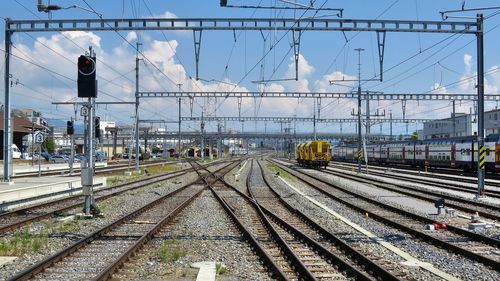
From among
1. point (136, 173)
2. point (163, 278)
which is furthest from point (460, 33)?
point (136, 173)

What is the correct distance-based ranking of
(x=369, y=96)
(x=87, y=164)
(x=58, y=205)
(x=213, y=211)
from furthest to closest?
1. (x=369, y=96)
2. (x=58, y=205)
3. (x=213, y=211)
4. (x=87, y=164)

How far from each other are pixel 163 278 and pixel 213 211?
10.6m

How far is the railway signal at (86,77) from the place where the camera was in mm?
15922

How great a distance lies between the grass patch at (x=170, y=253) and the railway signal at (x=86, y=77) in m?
5.78

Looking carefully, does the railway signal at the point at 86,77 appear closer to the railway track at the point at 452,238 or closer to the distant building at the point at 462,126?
the railway track at the point at 452,238

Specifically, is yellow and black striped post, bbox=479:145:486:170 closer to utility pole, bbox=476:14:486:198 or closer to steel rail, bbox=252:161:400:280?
utility pole, bbox=476:14:486:198

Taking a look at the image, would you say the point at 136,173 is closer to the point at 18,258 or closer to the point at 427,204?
the point at 427,204

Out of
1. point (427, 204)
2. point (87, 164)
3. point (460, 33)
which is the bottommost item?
point (427, 204)

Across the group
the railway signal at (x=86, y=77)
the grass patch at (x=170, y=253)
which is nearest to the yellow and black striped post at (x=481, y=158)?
the railway signal at (x=86, y=77)

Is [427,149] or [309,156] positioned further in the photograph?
[309,156]

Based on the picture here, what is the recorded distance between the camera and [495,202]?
22.8 meters

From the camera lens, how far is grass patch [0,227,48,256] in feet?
36.3

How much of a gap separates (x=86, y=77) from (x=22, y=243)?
221 inches

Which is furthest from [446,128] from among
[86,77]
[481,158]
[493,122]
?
[86,77]
